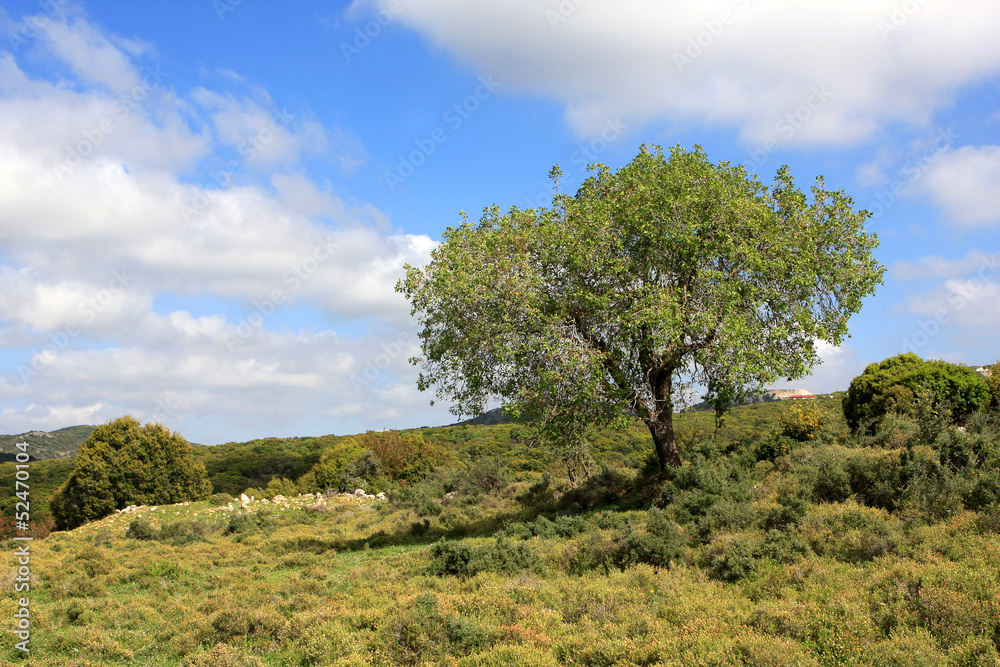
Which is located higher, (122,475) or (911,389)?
(911,389)

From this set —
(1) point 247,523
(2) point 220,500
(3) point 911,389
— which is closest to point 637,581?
(3) point 911,389

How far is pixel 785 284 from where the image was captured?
16531mm

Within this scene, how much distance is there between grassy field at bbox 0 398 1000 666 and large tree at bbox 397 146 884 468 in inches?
115

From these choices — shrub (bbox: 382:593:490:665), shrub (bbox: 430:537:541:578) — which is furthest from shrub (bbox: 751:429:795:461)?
shrub (bbox: 382:593:490:665)

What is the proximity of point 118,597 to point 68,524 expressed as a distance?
29.4 m

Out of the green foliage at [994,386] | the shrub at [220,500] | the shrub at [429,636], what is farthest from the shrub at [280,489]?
the green foliage at [994,386]

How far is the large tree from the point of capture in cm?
1516

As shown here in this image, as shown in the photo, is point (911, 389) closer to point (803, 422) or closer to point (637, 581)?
point (803, 422)

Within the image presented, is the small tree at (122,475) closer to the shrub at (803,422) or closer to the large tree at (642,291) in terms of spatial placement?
the large tree at (642,291)

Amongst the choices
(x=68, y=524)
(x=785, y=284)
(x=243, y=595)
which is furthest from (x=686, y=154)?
(x=68, y=524)

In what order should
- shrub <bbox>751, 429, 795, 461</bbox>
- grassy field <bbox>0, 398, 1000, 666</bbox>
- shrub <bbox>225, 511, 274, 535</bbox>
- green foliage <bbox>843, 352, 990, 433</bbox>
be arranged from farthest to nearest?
shrub <bbox>225, 511, 274, 535</bbox> → green foliage <bbox>843, 352, 990, 433</bbox> → shrub <bbox>751, 429, 795, 461</bbox> → grassy field <bbox>0, 398, 1000, 666</bbox>

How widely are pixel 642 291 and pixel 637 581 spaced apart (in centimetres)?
736

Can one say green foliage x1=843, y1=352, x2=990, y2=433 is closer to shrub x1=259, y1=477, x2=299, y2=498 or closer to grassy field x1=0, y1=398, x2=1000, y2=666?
grassy field x1=0, y1=398, x2=1000, y2=666

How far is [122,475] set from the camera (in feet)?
123
